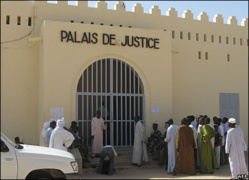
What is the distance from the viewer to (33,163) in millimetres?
5895

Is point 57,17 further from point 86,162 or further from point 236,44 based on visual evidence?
point 236,44

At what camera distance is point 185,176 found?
32.4 ft

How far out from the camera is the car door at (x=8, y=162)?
5.71 m

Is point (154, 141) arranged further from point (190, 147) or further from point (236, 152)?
point (236, 152)

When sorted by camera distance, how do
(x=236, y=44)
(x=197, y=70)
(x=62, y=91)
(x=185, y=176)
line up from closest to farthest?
(x=185, y=176) → (x=62, y=91) → (x=197, y=70) → (x=236, y=44)

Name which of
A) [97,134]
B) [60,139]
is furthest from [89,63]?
[60,139]

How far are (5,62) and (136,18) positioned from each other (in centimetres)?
532

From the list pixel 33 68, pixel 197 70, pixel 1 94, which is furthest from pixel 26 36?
pixel 197 70

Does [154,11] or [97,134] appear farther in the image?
[154,11]

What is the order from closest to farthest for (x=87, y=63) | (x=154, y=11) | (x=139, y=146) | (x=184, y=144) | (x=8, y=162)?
(x=8, y=162) < (x=184, y=144) < (x=139, y=146) < (x=87, y=63) < (x=154, y=11)

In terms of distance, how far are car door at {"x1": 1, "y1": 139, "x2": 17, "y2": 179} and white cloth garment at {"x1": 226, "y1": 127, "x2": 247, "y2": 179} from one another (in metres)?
5.42

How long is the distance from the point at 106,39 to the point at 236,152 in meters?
5.99

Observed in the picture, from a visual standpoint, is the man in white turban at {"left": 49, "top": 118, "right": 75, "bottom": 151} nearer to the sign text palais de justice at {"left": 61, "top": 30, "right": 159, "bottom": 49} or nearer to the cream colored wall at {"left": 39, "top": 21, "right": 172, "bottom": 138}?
the cream colored wall at {"left": 39, "top": 21, "right": 172, "bottom": 138}

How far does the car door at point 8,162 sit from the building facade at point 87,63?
18.4 feet
